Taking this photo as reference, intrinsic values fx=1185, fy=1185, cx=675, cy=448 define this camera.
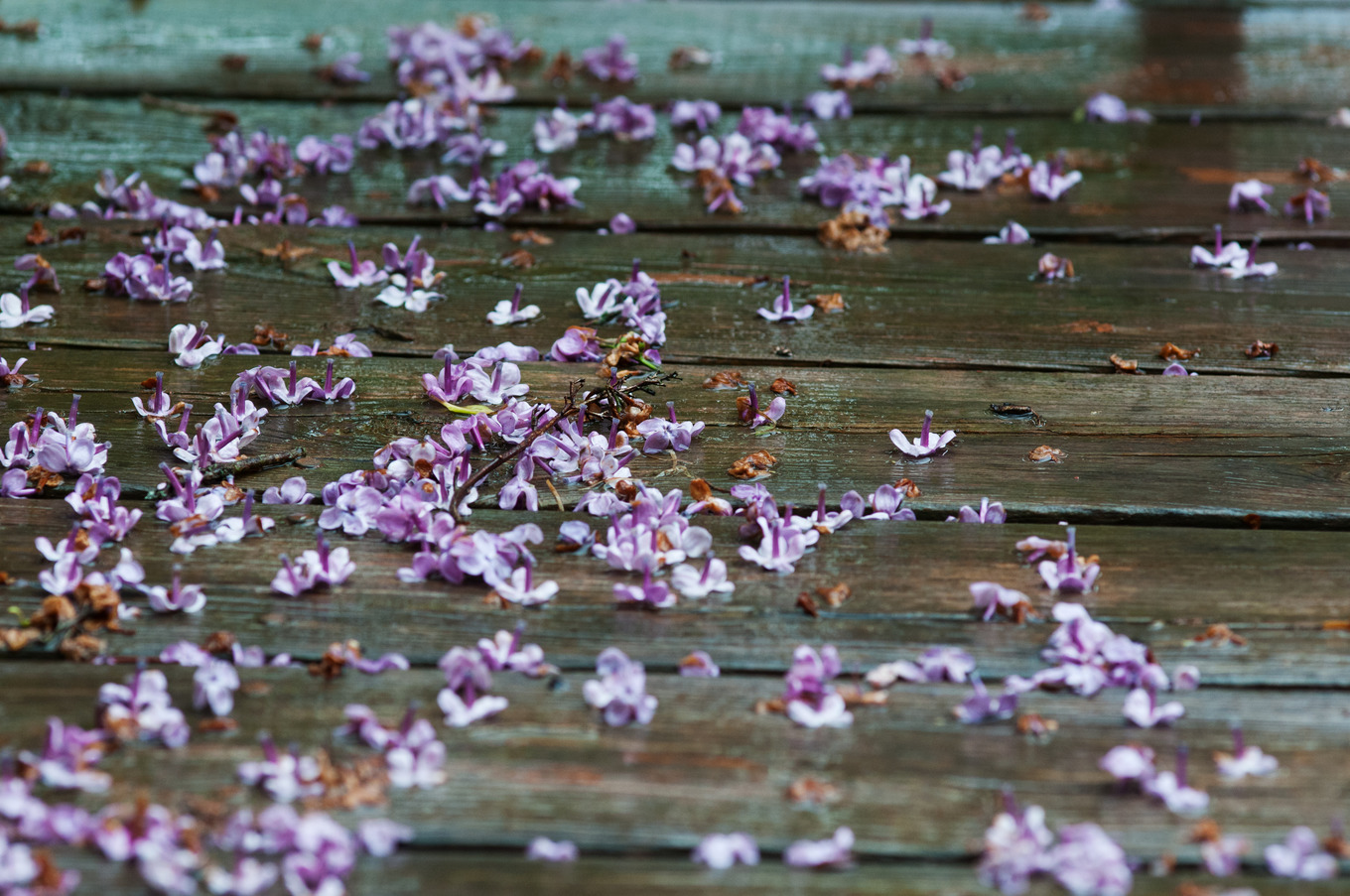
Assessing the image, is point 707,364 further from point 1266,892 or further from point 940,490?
point 1266,892

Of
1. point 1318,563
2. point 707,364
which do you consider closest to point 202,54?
point 707,364

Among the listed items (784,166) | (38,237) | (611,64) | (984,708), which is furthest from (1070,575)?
(611,64)

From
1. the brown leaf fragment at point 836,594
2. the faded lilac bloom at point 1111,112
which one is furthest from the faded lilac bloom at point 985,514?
the faded lilac bloom at point 1111,112

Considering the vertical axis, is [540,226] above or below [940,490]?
above

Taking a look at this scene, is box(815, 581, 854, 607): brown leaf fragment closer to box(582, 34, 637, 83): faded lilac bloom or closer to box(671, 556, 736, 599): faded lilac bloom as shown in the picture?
box(671, 556, 736, 599): faded lilac bloom

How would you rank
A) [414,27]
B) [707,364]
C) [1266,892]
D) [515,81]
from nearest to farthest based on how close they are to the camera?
[1266,892]
[707,364]
[515,81]
[414,27]

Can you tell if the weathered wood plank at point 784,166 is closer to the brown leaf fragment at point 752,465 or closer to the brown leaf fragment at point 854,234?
the brown leaf fragment at point 854,234
